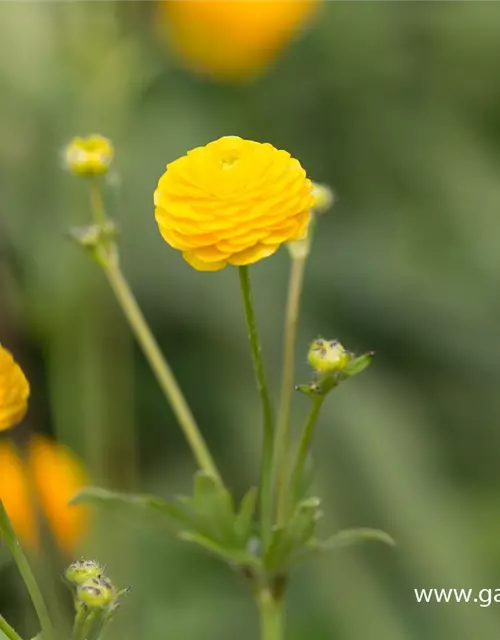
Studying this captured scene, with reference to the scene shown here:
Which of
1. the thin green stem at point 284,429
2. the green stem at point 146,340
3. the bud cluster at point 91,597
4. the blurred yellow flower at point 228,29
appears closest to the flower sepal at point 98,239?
the green stem at point 146,340

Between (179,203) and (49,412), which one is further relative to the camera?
(49,412)

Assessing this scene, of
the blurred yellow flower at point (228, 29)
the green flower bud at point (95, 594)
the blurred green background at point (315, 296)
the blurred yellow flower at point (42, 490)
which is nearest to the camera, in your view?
the green flower bud at point (95, 594)

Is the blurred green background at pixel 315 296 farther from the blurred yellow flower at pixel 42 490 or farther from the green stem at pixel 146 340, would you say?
the green stem at pixel 146 340

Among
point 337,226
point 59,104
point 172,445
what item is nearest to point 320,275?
point 337,226

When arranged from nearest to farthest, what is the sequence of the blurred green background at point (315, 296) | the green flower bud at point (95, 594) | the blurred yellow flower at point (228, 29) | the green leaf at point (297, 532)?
the green flower bud at point (95, 594)
the green leaf at point (297, 532)
the blurred green background at point (315, 296)
the blurred yellow flower at point (228, 29)

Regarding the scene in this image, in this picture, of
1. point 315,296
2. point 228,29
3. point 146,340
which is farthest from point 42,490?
point 228,29

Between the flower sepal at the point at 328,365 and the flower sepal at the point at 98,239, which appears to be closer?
the flower sepal at the point at 328,365

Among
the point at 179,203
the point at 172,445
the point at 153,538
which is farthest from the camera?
the point at 172,445

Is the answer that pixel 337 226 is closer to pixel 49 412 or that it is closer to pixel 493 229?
pixel 493 229
